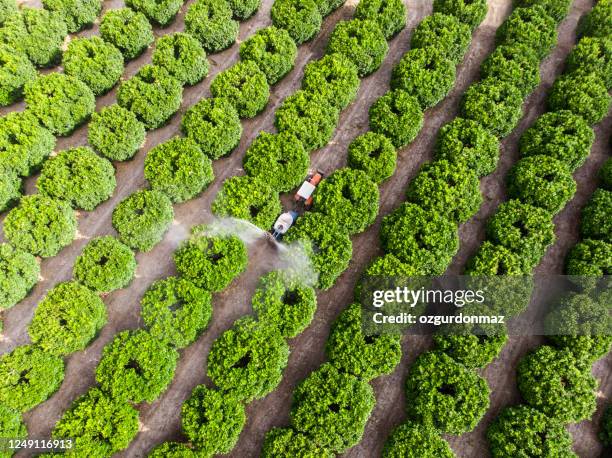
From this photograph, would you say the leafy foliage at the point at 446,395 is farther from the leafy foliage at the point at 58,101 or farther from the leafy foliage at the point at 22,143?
the leafy foliage at the point at 58,101

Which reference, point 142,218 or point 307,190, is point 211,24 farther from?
point 142,218

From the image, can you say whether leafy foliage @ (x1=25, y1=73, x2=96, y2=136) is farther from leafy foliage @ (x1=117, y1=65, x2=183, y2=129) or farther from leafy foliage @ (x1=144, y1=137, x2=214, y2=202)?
leafy foliage @ (x1=144, y1=137, x2=214, y2=202)

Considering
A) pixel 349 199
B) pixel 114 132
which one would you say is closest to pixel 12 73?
pixel 114 132

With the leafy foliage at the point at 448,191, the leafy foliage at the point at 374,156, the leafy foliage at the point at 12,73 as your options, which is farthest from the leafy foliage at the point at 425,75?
the leafy foliage at the point at 12,73

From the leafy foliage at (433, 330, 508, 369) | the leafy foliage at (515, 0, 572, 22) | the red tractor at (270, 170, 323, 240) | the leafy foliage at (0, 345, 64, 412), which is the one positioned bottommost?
the leafy foliage at (0, 345, 64, 412)

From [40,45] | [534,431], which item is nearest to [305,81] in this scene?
[40,45]

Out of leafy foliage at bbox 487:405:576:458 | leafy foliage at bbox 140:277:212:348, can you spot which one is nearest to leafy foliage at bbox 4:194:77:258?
leafy foliage at bbox 140:277:212:348
